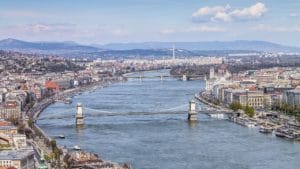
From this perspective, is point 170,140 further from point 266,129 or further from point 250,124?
point 250,124

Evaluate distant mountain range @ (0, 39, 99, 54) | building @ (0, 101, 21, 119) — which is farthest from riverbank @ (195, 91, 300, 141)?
distant mountain range @ (0, 39, 99, 54)

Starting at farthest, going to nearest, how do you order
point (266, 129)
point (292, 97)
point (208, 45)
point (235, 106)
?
point (208, 45), point (292, 97), point (235, 106), point (266, 129)

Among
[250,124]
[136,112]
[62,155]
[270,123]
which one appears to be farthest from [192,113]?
[62,155]

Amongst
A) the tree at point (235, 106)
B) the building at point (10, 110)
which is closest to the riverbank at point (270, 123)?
the tree at point (235, 106)

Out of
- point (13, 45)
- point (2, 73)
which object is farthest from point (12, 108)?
point (13, 45)

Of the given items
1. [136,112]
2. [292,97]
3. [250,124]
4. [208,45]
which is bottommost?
[250,124]

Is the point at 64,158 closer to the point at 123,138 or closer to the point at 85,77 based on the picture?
the point at 123,138
